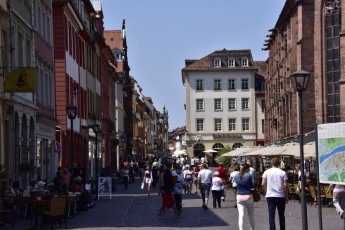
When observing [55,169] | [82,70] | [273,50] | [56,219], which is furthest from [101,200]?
[273,50]

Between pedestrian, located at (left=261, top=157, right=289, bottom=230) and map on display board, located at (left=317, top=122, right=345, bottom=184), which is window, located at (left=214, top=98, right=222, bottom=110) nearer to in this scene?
pedestrian, located at (left=261, top=157, right=289, bottom=230)

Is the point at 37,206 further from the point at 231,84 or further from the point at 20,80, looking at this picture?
the point at 231,84

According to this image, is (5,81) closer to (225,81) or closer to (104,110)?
(104,110)

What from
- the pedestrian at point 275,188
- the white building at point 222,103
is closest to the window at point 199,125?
the white building at point 222,103

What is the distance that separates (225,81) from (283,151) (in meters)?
81.7

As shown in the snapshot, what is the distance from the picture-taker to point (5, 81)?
89.2ft

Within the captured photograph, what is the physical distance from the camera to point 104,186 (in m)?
38.8

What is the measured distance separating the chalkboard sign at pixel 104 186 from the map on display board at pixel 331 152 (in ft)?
73.0

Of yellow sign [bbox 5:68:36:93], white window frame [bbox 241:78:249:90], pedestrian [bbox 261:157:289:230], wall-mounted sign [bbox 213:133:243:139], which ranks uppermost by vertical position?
white window frame [bbox 241:78:249:90]

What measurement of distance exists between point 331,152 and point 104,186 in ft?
75.7

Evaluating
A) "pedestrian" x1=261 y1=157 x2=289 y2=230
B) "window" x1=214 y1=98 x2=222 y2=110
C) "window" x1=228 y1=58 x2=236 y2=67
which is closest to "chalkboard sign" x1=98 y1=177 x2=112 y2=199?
"pedestrian" x1=261 y1=157 x2=289 y2=230

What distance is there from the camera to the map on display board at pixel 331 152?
1627cm

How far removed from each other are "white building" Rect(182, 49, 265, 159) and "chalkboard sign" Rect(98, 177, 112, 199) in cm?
7858

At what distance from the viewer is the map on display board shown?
640 inches
